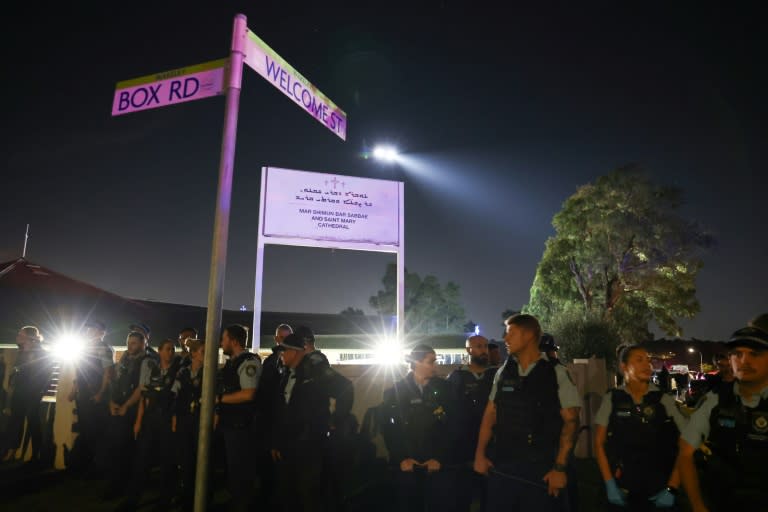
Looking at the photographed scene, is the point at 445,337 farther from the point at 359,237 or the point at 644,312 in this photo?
the point at 359,237

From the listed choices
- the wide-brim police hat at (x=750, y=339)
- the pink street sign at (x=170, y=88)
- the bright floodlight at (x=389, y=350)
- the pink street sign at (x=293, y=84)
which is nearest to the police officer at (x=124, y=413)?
the pink street sign at (x=170, y=88)

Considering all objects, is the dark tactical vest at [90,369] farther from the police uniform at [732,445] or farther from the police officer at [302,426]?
the police uniform at [732,445]

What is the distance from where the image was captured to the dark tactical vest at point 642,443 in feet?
11.7

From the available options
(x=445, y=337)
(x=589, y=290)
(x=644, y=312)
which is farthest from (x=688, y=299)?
(x=445, y=337)

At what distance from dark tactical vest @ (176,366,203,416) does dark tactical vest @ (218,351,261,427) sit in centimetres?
49

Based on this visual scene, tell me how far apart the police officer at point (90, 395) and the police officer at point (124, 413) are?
89cm

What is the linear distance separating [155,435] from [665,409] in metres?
5.47

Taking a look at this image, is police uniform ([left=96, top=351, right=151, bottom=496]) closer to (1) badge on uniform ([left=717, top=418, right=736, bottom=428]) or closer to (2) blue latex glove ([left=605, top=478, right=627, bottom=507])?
(2) blue latex glove ([left=605, top=478, right=627, bottom=507])

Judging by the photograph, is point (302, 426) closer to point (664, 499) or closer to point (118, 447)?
point (118, 447)

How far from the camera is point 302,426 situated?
16.3ft

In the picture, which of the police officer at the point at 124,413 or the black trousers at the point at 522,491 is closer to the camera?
the black trousers at the point at 522,491

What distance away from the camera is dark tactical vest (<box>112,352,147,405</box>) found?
21.1 ft

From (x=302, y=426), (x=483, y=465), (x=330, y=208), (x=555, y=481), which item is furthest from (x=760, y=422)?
(x=330, y=208)

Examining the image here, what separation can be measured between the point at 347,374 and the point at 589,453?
15.3ft
